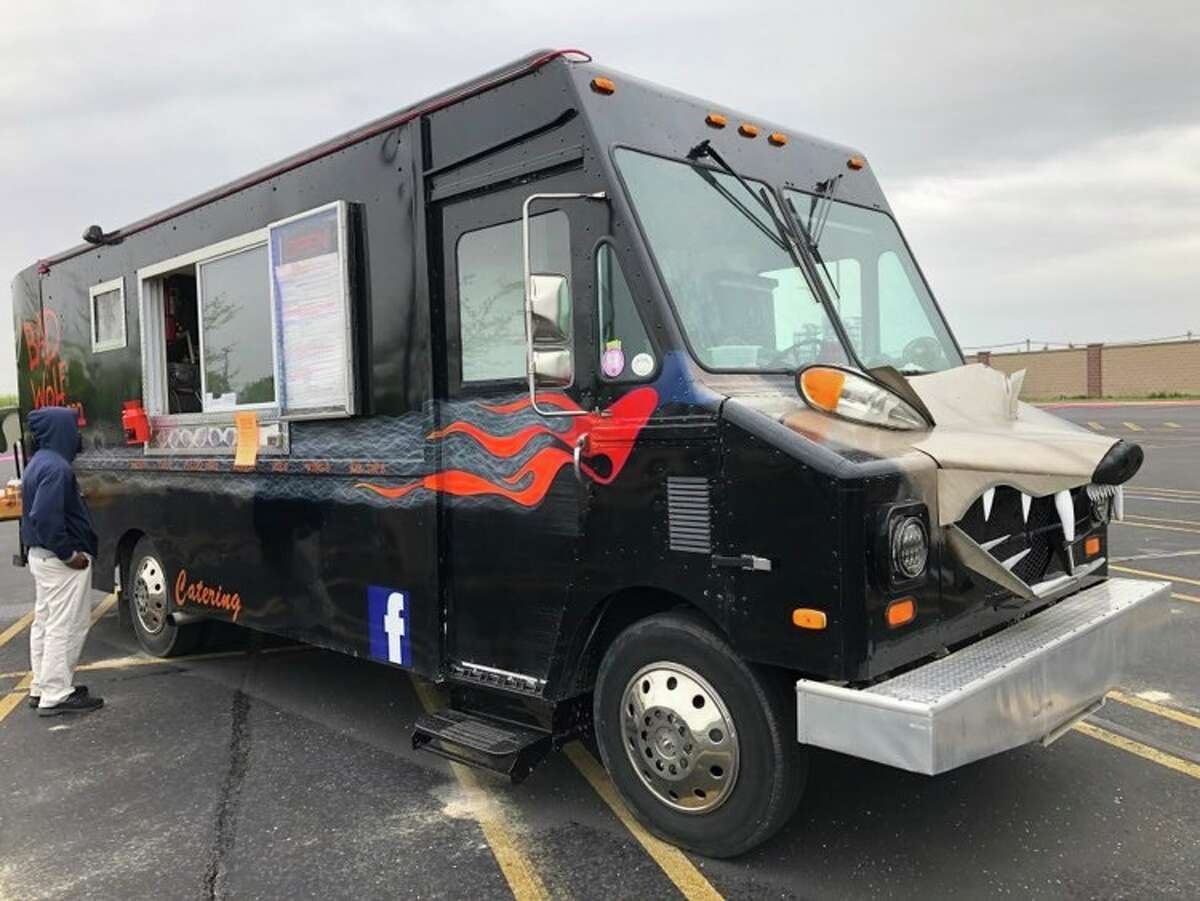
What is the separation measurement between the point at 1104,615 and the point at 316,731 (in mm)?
3740

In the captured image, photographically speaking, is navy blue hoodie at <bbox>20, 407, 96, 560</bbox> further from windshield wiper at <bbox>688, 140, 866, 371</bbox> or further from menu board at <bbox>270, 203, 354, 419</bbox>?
windshield wiper at <bbox>688, 140, 866, 371</bbox>

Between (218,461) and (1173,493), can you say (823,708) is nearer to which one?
(218,461)

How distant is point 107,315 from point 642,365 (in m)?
4.88

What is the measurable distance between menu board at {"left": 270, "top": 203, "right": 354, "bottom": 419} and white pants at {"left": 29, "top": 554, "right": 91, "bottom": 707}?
182 cm

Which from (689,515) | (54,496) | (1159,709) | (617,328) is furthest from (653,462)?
(54,496)

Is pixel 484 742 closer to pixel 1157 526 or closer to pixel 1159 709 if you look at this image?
pixel 1159 709

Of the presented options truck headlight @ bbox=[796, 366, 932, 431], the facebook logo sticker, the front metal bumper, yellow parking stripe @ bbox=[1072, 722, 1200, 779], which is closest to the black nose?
the front metal bumper

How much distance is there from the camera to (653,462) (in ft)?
11.4

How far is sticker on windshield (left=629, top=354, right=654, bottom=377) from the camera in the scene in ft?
11.4

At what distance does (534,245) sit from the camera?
3861 mm

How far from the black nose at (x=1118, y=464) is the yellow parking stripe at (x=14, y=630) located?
24.3 ft

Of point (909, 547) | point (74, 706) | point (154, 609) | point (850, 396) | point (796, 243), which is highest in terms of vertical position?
point (796, 243)

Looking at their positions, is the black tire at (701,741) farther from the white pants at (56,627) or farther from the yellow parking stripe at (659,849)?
the white pants at (56,627)

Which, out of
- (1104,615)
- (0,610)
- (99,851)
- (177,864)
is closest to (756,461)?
(1104,615)
